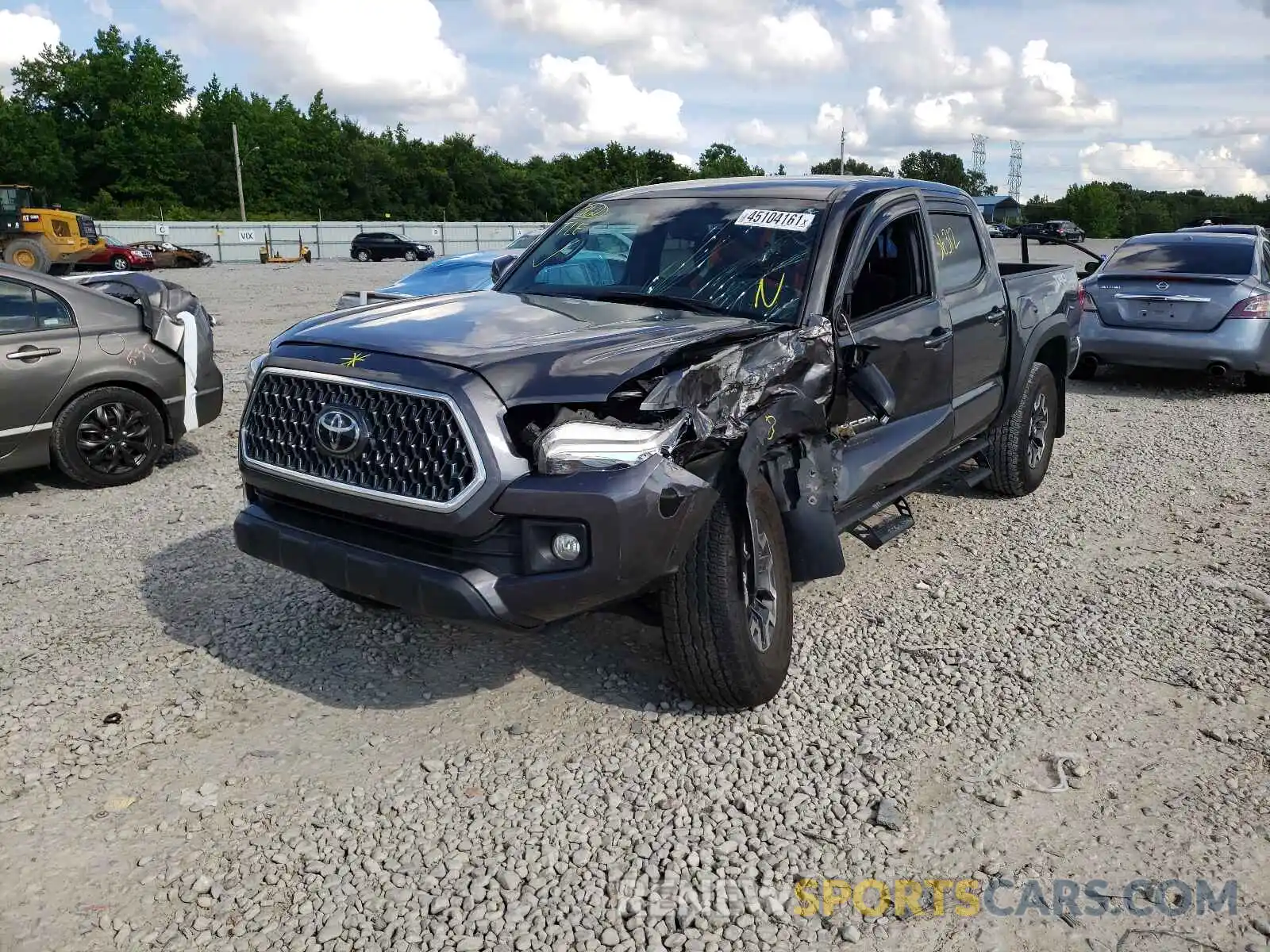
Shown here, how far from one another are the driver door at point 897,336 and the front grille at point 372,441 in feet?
5.64

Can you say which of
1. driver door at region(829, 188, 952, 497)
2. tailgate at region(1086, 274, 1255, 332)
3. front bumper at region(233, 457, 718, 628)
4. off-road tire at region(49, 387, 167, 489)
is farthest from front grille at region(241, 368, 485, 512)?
tailgate at region(1086, 274, 1255, 332)

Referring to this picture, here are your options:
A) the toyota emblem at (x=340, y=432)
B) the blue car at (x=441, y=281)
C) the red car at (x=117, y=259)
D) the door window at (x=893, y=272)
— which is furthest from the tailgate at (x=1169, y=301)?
the red car at (x=117, y=259)

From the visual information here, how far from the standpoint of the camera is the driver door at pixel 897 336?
4473 millimetres

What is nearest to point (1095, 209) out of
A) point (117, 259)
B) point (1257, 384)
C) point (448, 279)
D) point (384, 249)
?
point (384, 249)

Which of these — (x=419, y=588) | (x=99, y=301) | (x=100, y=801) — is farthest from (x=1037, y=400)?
(x=99, y=301)

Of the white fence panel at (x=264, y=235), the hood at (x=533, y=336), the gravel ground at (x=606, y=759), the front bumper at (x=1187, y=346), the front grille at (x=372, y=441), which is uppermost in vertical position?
the white fence panel at (x=264, y=235)

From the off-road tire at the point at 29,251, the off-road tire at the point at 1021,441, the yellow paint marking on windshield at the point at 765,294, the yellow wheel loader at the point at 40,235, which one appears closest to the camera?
the yellow paint marking on windshield at the point at 765,294

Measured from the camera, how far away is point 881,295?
4.79m

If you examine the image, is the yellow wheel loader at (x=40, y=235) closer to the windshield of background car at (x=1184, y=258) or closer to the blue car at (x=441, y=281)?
→ the blue car at (x=441, y=281)

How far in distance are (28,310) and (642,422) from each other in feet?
16.8

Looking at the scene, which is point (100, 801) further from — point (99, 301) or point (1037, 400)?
point (1037, 400)

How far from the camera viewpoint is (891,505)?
200 inches

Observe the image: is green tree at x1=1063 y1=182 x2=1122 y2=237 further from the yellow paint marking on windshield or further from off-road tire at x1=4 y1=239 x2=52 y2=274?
the yellow paint marking on windshield

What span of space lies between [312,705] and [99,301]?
4.33 meters
